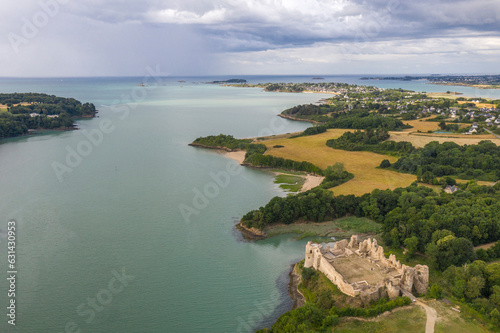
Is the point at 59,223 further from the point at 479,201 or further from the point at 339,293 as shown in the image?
the point at 479,201

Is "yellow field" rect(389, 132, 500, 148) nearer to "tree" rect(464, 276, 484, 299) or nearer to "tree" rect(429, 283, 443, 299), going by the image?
"tree" rect(464, 276, 484, 299)

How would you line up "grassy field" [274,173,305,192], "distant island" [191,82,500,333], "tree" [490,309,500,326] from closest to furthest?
1. "tree" [490,309,500,326]
2. "distant island" [191,82,500,333]
3. "grassy field" [274,173,305,192]

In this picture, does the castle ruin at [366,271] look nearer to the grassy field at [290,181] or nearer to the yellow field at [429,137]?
the grassy field at [290,181]

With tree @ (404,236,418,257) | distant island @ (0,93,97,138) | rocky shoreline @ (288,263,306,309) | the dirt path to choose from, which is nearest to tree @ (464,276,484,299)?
the dirt path

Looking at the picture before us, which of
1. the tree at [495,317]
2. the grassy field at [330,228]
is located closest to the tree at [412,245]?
the grassy field at [330,228]

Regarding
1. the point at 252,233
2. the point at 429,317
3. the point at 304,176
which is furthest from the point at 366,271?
the point at 304,176

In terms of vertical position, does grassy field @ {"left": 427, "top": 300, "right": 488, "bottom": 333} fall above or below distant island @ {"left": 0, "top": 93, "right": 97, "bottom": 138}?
below
